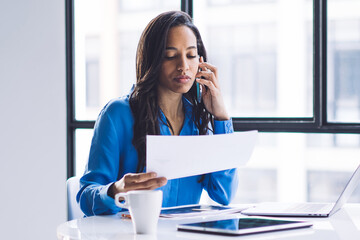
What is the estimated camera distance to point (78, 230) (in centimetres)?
115

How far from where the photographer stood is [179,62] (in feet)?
5.49

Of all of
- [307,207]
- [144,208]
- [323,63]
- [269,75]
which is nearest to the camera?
[144,208]

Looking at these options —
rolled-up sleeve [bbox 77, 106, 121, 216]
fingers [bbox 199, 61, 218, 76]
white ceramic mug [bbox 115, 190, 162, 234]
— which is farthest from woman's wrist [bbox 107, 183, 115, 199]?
fingers [bbox 199, 61, 218, 76]

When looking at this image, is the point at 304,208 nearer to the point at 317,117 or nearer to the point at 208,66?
the point at 208,66

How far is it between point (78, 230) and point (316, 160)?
188cm

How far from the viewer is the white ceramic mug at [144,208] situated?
107cm

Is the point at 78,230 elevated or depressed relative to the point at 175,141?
depressed

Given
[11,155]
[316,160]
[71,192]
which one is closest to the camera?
[71,192]

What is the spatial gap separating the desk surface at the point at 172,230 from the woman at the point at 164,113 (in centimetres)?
30

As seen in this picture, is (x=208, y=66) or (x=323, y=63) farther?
(x=323, y=63)

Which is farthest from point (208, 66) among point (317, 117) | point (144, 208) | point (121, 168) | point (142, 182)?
point (317, 117)

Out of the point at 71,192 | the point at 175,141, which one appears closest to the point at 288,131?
the point at 71,192

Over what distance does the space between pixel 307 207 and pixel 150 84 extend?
2.20ft

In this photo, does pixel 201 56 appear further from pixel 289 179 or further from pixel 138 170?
pixel 289 179
